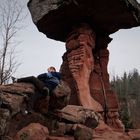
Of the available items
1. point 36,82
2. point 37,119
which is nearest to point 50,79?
point 36,82

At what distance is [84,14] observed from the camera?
12.9 meters

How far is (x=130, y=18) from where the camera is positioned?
1340cm

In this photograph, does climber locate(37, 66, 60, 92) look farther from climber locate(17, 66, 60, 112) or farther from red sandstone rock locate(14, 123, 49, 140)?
red sandstone rock locate(14, 123, 49, 140)

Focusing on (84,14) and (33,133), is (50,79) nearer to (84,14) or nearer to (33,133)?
(33,133)

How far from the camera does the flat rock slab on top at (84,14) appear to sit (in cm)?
1238

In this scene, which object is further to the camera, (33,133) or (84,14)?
(84,14)

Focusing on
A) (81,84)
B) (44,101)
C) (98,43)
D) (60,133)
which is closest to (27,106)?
(44,101)

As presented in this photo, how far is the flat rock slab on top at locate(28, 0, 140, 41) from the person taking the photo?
1238 cm

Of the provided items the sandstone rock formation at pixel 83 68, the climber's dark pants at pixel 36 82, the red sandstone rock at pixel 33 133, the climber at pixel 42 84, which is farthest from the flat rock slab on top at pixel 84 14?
the red sandstone rock at pixel 33 133

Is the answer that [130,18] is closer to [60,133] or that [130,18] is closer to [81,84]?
[81,84]

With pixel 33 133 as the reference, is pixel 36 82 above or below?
above

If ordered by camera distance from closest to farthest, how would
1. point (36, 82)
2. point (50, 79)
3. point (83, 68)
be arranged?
point (36, 82), point (50, 79), point (83, 68)

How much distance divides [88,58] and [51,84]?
4645mm

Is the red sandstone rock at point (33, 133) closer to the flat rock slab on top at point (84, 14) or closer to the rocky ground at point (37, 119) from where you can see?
the rocky ground at point (37, 119)
